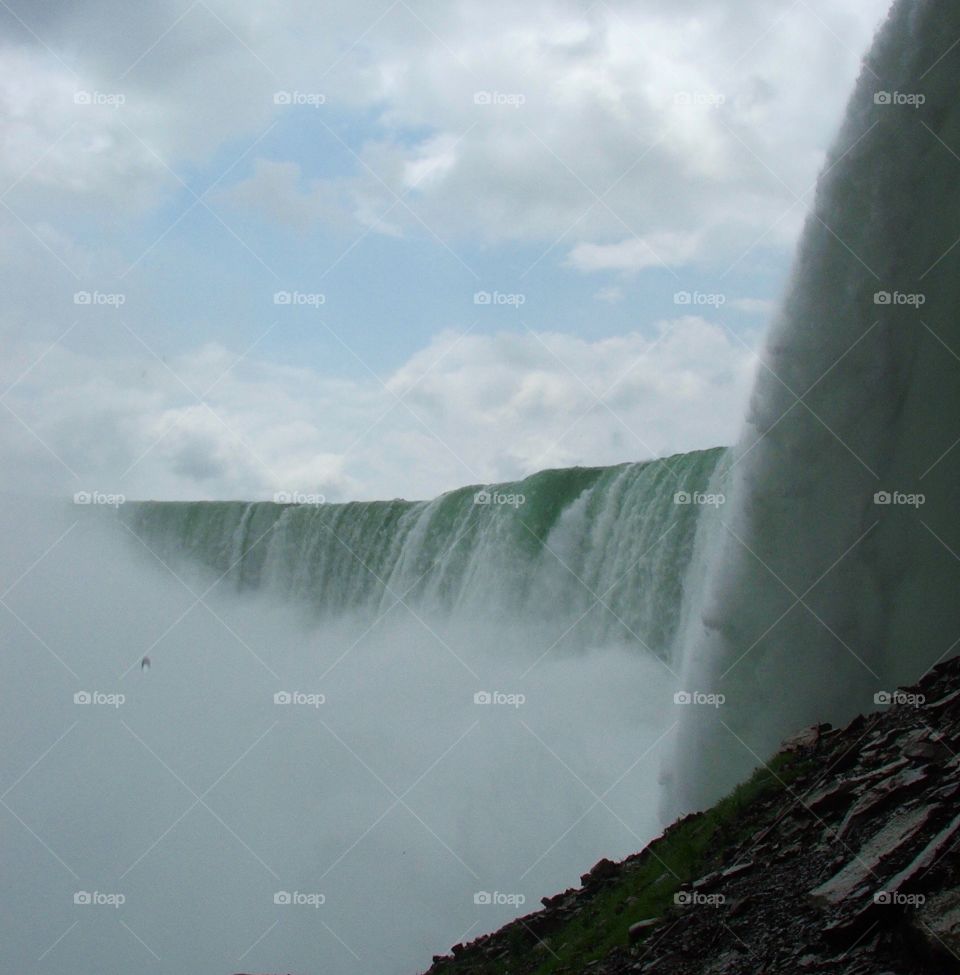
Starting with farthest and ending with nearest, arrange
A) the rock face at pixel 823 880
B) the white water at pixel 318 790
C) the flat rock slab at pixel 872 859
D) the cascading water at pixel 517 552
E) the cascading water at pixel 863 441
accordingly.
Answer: the cascading water at pixel 517 552 → the white water at pixel 318 790 → the cascading water at pixel 863 441 → the flat rock slab at pixel 872 859 → the rock face at pixel 823 880

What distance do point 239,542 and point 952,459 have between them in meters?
31.7

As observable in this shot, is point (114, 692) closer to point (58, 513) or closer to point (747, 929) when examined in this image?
point (58, 513)

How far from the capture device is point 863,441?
1299 centimetres

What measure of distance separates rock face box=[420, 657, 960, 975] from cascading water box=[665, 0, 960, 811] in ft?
11.0

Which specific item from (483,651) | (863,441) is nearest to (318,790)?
(483,651)

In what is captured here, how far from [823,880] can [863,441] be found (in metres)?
7.59

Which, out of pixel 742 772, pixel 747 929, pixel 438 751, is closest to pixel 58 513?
pixel 438 751

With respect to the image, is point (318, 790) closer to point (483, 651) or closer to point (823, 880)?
point (483, 651)

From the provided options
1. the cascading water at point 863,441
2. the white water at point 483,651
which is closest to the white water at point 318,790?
the white water at point 483,651

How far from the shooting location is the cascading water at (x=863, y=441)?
1254 cm

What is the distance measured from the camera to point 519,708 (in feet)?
74.7

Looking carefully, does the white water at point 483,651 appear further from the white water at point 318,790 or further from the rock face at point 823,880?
the rock face at point 823,880

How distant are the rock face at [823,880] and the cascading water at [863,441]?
3358 mm

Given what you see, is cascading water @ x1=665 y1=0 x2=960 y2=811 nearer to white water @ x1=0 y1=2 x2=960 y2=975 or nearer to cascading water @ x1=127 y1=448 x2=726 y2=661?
white water @ x1=0 y1=2 x2=960 y2=975
